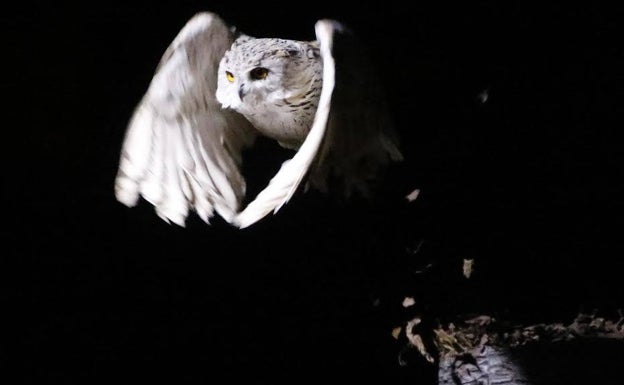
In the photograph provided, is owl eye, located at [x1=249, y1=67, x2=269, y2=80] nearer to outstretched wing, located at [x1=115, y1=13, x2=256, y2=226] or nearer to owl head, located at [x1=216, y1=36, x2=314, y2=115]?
owl head, located at [x1=216, y1=36, x2=314, y2=115]

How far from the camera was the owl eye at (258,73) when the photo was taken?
1.11m

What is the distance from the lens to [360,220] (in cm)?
122

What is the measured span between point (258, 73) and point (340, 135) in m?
0.12

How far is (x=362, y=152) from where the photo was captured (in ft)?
3.78

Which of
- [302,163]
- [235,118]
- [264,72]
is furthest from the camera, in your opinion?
[235,118]

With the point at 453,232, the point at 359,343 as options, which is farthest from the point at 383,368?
the point at 453,232

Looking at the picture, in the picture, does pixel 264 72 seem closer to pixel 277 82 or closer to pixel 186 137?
pixel 277 82

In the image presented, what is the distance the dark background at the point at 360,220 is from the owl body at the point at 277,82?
0.10 meters

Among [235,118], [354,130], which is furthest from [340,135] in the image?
[235,118]

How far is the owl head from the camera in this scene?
1102 millimetres

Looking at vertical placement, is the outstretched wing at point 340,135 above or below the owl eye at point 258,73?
below

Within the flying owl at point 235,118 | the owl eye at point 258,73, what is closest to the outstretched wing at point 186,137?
the flying owl at point 235,118

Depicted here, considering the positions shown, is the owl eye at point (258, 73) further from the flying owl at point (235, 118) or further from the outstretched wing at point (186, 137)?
the outstretched wing at point (186, 137)

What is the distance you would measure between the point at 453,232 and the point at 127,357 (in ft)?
1.60
